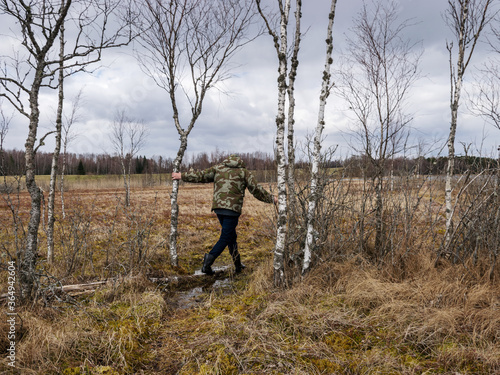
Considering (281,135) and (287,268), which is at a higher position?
(281,135)

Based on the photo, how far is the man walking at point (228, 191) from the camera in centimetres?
493

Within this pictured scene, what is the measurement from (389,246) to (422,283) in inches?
37.6

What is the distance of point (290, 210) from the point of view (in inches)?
189

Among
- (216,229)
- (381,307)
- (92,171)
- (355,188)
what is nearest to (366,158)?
(355,188)

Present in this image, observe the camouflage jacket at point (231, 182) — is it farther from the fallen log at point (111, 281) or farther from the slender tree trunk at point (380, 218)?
the slender tree trunk at point (380, 218)

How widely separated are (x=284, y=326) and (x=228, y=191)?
2.42 m

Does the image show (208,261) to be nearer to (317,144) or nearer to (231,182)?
(231,182)

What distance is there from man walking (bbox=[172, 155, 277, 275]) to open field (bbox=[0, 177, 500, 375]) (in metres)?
0.83

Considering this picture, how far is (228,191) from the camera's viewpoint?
495 cm

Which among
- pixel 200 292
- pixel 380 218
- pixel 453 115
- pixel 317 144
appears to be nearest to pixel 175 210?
pixel 200 292

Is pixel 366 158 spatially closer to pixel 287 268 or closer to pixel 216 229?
pixel 287 268

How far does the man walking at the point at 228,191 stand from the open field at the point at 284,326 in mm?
828

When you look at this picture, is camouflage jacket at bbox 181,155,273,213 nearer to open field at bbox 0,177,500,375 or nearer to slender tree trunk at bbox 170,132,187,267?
slender tree trunk at bbox 170,132,187,267

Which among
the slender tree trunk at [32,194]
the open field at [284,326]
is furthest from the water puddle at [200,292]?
the slender tree trunk at [32,194]
